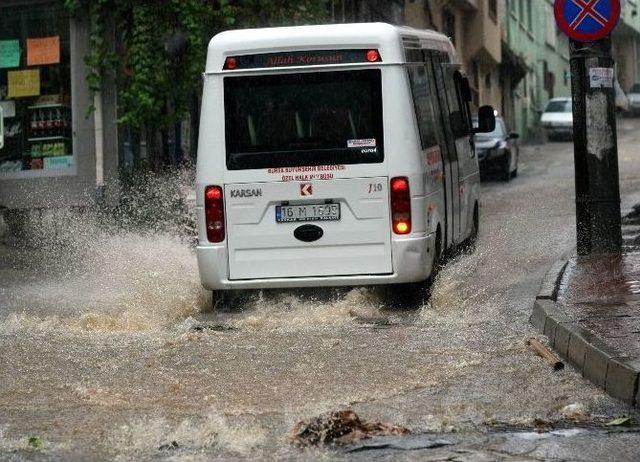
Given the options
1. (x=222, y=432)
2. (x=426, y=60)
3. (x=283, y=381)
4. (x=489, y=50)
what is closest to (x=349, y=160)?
(x=426, y=60)

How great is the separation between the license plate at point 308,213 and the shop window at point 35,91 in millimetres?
10499

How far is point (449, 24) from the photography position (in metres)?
46.8

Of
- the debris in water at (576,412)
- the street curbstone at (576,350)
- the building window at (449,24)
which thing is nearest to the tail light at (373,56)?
the street curbstone at (576,350)

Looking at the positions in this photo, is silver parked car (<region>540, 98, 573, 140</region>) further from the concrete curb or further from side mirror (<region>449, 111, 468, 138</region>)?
the concrete curb

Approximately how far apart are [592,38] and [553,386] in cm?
686

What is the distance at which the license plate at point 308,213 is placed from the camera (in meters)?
12.6

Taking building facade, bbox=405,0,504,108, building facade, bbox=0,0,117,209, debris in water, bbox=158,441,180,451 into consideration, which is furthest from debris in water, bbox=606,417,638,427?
building facade, bbox=405,0,504,108

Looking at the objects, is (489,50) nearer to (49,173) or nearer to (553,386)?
(49,173)

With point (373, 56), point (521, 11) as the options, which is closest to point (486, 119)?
point (373, 56)

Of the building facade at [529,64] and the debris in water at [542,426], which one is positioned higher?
the building facade at [529,64]

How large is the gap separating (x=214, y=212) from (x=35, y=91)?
35.1ft

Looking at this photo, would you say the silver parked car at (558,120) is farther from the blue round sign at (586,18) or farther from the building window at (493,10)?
the blue round sign at (586,18)

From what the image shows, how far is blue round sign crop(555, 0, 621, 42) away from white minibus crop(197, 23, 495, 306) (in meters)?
2.41

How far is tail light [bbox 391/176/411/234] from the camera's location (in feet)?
40.9
